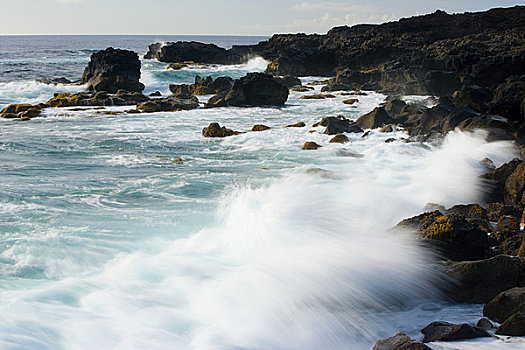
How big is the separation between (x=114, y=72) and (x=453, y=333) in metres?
26.3

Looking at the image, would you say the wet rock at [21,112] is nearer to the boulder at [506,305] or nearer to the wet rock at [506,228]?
the wet rock at [506,228]

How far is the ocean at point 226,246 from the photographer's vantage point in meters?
4.39

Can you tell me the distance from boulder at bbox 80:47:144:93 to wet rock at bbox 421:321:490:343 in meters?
25.5

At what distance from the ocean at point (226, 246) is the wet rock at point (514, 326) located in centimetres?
10

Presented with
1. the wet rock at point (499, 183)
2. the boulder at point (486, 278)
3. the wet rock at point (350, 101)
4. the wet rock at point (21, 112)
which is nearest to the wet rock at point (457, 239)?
the boulder at point (486, 278)

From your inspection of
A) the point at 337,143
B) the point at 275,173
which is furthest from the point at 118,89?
the point at 275,173

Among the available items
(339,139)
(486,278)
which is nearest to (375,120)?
(339,139)

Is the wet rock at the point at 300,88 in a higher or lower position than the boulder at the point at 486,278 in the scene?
higher

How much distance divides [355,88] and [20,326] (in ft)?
91.0

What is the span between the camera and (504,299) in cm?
411

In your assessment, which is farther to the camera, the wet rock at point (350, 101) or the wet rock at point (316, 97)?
the wet rock at point (316, 97)

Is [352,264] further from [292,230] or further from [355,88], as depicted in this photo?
[355,88]

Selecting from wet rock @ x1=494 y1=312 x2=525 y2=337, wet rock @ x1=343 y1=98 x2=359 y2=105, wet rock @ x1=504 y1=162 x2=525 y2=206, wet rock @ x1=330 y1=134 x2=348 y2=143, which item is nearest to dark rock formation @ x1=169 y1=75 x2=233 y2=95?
wet rock @ x1=343 y1=98 x2=359 y2=105

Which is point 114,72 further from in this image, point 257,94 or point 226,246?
point 226,246
